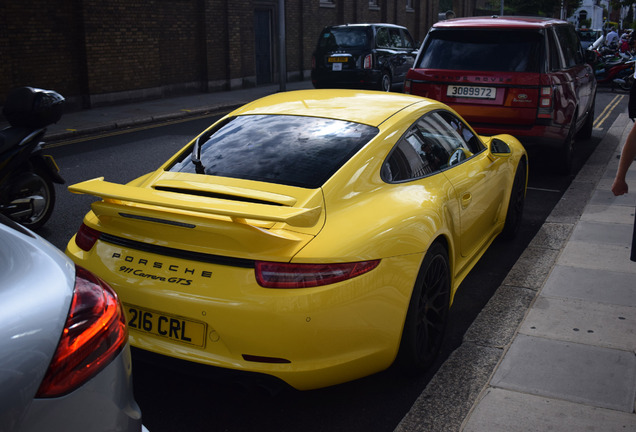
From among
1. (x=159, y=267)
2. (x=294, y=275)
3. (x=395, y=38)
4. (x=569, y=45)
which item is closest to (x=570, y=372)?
(x=294, y=275)

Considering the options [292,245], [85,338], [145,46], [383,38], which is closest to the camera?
[85,338]

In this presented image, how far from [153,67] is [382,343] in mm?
16049

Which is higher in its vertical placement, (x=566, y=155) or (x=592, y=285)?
(x=566, y=155)

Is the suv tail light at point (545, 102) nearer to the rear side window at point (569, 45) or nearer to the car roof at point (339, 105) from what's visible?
the rear side window at point (569, 45)

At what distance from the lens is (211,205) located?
10.1ft

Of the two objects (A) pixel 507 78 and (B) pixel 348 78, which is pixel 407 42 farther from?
(A) pixel 507 78

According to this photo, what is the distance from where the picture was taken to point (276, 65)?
24141 millimetres

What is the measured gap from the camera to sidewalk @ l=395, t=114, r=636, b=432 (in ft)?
10.7

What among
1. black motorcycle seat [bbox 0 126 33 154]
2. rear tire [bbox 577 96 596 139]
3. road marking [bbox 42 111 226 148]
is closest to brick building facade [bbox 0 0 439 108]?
road marking [bbox 42 111 226 148]

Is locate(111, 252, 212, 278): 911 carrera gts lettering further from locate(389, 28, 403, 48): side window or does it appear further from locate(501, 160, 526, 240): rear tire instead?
locate(389, 28, 403, 48): side window

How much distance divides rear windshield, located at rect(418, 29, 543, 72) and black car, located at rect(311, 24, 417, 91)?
32.2ft

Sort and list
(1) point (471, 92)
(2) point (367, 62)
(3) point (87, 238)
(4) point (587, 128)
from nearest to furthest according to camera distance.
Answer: (3) point (87, 238)
(1) point (471, 92)
(4) point (587, 128)
(2) point (367, 62)

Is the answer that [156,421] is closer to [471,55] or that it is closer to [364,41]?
[471,55]

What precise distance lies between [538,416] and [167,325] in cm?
180
